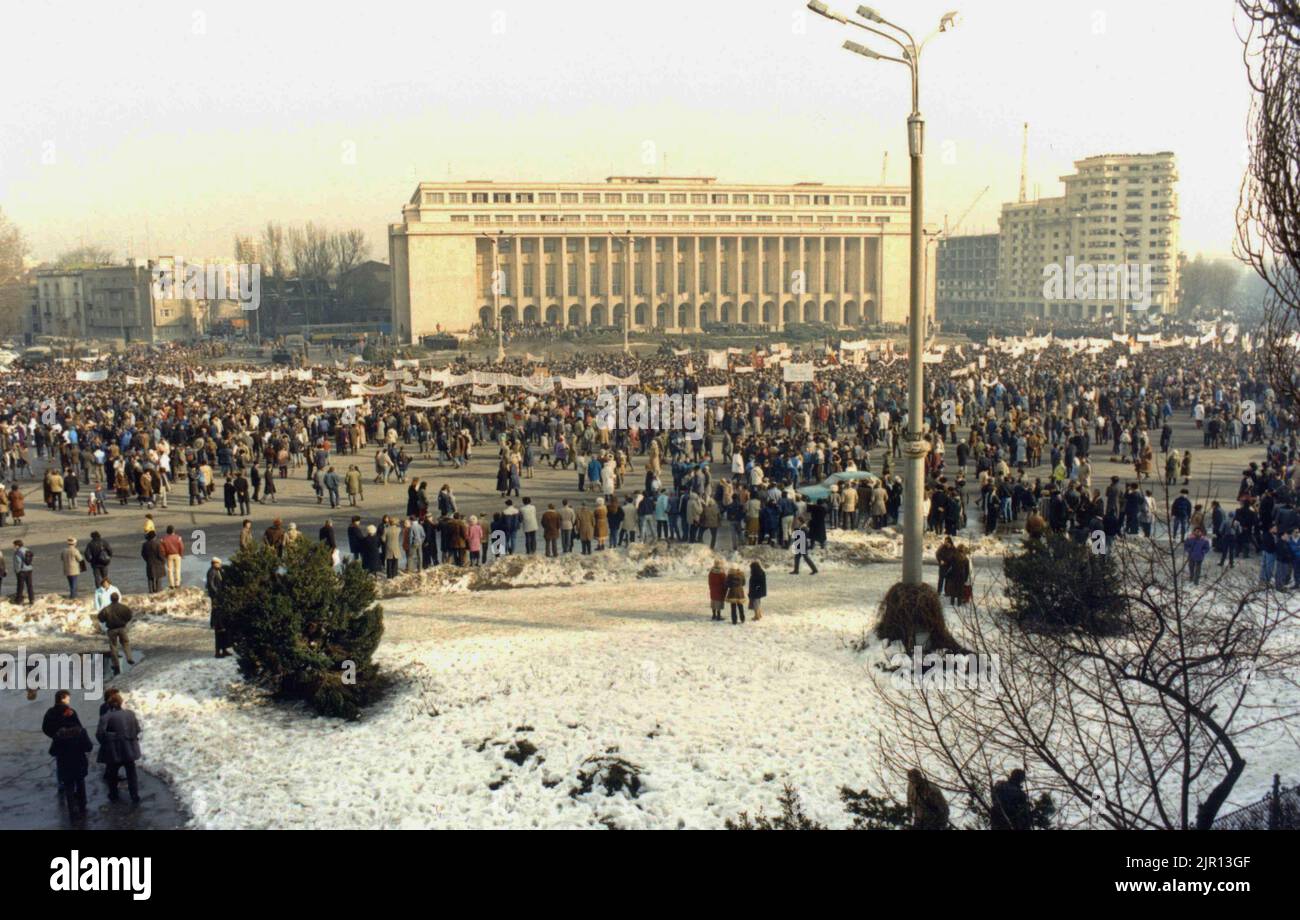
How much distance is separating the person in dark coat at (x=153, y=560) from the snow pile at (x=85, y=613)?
212 millimetres

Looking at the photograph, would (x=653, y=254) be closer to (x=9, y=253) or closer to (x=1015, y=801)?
(x=9, y=253)

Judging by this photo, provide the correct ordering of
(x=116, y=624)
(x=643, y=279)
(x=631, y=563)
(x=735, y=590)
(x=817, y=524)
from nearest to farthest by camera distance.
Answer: (x=116, y=624)
(x=735, y=590)
(x=631, y=563)
(x=817, y=524)
(x=643, y=279)

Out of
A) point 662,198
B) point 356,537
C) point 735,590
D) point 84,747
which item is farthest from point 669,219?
point 84,747

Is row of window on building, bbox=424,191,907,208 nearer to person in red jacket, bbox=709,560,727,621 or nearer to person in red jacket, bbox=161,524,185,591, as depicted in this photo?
person in red jacket, bbox=161,524,185,591

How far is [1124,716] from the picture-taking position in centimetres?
586

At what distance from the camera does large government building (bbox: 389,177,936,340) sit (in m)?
92.6

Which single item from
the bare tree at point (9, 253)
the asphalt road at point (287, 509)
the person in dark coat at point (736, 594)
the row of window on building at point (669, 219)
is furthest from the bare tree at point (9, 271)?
the person in dark coat at point (736, 594)

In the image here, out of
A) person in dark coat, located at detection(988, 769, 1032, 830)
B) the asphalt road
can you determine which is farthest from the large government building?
person in dark coat, located at detection(988, 769, 1032, 830)

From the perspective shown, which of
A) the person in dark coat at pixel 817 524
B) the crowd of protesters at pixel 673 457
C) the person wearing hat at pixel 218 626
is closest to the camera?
the person wearing hat at pixel 218 626

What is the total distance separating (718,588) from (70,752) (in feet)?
22.6

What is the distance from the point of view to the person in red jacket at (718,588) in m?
12.6

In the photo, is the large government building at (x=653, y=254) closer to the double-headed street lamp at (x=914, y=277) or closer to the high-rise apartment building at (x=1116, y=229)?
the high-rise apartment building at (x=1116, y=229)

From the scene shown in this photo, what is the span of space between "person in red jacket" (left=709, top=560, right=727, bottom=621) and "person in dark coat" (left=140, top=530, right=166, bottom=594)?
7.48 metres

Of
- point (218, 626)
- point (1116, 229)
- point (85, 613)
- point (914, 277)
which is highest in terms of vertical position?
point (1116, 229)
